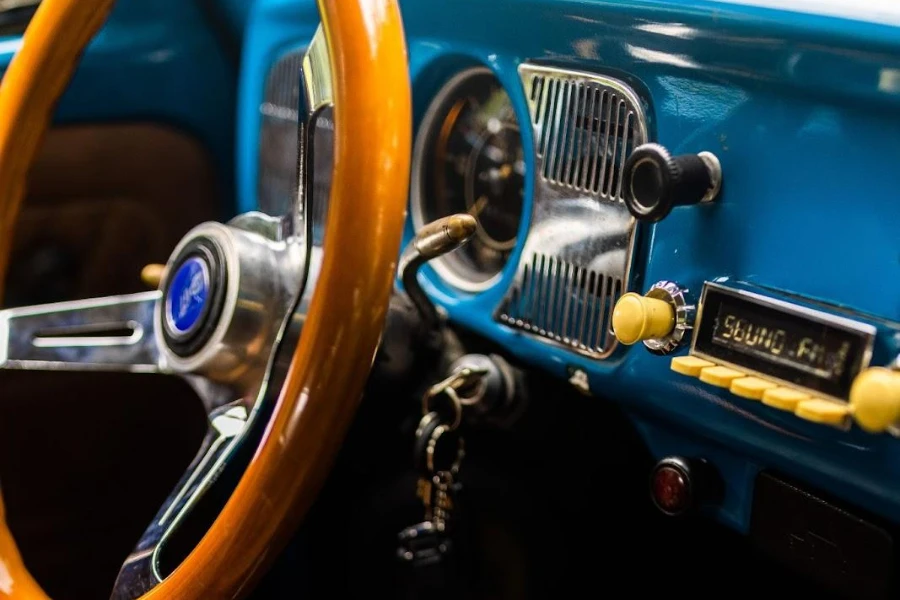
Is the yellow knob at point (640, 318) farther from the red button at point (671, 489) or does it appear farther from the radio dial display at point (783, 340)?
the red button at point (671, 489)

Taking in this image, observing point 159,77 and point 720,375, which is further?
point 159,77

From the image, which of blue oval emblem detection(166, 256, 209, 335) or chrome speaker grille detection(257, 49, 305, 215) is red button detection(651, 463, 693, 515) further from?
chrome speaker grille detection(257, 49, 305, 215)

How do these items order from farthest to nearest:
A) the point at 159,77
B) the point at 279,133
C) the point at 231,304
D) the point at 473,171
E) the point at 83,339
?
the point at 159,77 < the point at 279,133 < the point at 473,171 < the point at 83,339 < the point at 231,304

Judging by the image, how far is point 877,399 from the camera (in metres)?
0.57

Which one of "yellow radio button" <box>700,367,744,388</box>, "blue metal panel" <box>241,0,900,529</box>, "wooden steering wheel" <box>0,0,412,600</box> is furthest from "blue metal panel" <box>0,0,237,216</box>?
"yellow radio button" <box>700,367,744,388</box>

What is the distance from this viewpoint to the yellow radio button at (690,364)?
0.69m

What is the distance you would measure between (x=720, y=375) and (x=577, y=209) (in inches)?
9.3

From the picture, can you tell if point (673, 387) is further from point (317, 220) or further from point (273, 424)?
point (317, 220)

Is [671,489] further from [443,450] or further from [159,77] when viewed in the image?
[159,77]

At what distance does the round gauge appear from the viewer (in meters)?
0.98

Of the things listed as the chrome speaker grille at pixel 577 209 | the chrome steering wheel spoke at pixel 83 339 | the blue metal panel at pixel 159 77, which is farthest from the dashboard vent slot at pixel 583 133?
the blue metal panel at pixel 159 77

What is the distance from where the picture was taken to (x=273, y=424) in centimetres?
63

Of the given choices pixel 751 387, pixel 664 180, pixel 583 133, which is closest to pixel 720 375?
pixel 751 387

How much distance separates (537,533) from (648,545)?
0.12 meters
